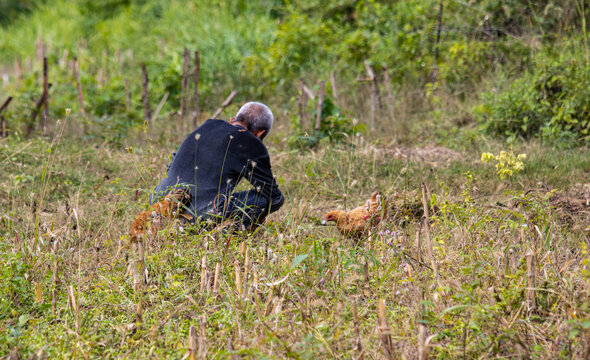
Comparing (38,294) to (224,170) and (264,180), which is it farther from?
(264,180)

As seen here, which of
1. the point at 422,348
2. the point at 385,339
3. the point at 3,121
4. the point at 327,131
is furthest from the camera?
the point at 3,121

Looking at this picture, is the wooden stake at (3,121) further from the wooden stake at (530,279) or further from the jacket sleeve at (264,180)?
the wooden stake at (530,279)

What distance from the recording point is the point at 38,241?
150 inches

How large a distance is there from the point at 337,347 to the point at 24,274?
1.90 metres

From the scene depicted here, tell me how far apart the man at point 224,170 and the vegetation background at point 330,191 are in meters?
0.29

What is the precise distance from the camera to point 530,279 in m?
2.84

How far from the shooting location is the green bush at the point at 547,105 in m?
7.21

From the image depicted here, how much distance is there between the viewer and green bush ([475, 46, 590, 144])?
7.21 meters

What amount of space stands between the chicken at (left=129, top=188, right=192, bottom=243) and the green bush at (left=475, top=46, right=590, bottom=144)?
5092mm

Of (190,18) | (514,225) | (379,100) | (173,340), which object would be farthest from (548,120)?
(190,18)

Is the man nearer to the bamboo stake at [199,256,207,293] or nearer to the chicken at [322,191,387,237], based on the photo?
the chicken at [322,191,387,237]

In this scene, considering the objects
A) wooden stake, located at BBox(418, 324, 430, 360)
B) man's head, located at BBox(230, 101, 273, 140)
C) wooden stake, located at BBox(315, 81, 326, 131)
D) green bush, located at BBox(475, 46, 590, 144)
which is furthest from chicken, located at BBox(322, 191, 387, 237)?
green bush, located at BBox(475, 46, 590, 144)

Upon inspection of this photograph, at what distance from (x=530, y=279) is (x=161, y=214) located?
222 cm

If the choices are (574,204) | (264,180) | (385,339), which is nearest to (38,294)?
(264,180)
